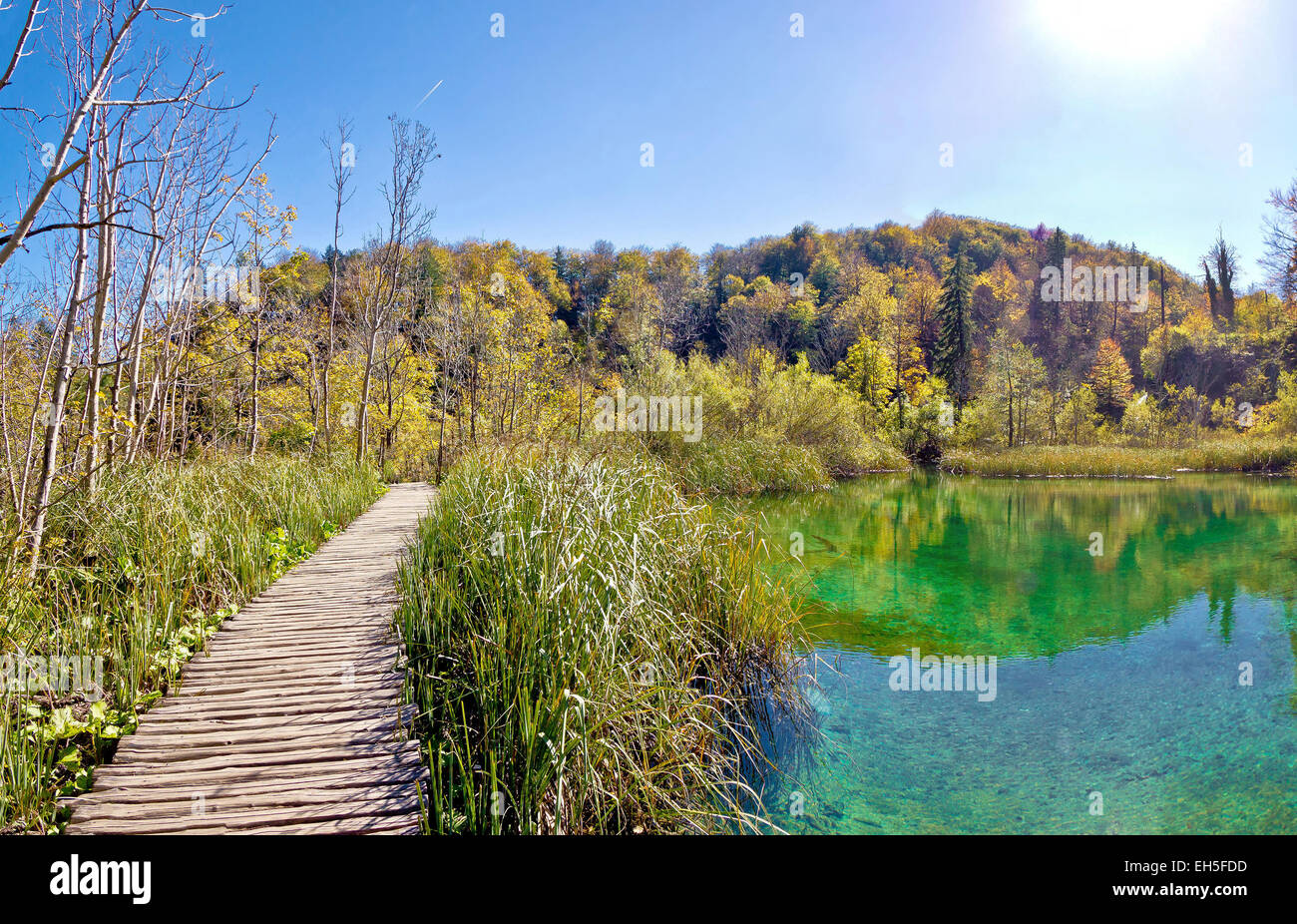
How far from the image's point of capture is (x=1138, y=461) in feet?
65.1

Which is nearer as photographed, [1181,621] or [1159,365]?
[1181,621]

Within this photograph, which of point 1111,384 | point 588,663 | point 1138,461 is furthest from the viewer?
point 1111,384

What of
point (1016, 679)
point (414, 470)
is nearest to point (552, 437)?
point (1016, 679)

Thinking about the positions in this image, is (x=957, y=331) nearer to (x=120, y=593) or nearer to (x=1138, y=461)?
(x=1138, y=461)

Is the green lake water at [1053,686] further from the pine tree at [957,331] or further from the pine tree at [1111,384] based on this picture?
the pine tree at [1111,384]

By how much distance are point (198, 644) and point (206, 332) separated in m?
12.2

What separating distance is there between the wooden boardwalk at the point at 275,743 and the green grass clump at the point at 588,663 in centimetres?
19

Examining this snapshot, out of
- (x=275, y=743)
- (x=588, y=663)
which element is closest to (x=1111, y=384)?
(x=588, y=663)

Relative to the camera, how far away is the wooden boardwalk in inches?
83.6

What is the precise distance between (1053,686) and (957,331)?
102ft

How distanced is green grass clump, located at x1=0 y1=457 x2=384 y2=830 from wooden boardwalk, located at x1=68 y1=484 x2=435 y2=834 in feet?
0.49

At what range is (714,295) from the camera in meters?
43.3

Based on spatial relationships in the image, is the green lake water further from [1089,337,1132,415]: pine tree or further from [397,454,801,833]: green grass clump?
[1089,337,1132,415]: pine tree
